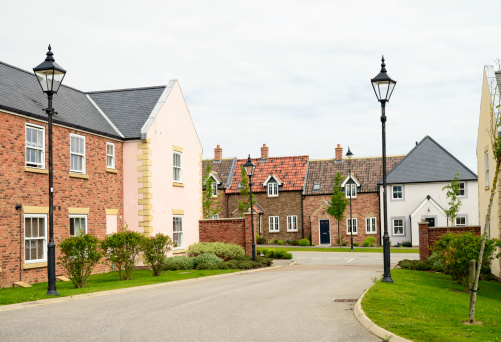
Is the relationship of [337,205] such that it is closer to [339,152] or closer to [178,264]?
[339,152]

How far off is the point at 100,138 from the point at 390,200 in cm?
3456

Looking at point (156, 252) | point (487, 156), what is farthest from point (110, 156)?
point (487, 156)

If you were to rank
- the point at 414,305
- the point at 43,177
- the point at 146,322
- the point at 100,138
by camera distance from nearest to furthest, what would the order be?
the point at 146,322 < the point at 414,305 < the point at 43,177 < the point at 100,138

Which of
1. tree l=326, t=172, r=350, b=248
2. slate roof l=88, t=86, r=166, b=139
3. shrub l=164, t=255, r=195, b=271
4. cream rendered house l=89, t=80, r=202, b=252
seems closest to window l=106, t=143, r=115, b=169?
cream rendered house l=89, t=80, r=202, b=252

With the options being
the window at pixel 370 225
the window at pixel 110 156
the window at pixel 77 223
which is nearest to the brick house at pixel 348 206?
the window at pixel 370 225

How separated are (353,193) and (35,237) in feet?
126

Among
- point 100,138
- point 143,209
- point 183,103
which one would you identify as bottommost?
point 143,209

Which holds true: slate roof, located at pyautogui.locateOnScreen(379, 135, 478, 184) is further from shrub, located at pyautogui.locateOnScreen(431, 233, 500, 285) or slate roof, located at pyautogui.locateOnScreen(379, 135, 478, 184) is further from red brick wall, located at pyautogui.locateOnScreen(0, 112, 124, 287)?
red brick wall, located at pyautogui.locateOnScreen(0, 112, 124, 287)

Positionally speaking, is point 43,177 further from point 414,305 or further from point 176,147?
point 414,305

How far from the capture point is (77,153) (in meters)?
23.1

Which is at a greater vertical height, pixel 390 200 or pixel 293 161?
pixel 293 161

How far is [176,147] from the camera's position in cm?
2883

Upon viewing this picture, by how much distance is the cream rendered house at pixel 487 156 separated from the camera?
2225 cm

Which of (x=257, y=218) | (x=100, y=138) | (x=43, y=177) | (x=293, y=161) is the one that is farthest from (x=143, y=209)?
(x=293, y=161)
